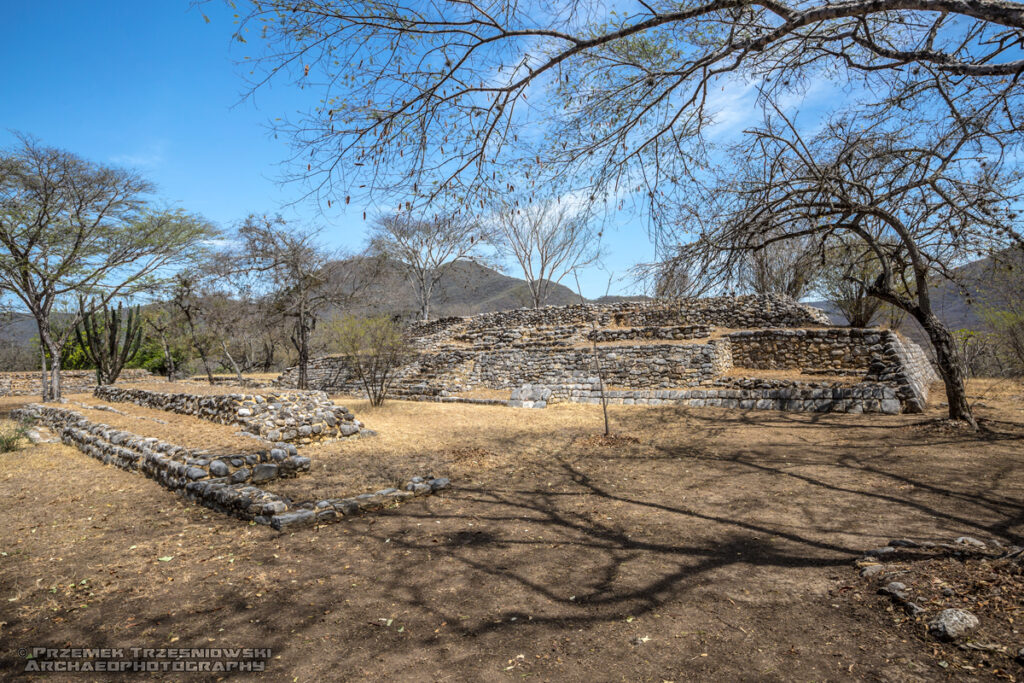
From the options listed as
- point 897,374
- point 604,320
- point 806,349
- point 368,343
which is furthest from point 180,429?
point 604,320

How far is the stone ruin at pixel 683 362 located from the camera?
11328 millimetres

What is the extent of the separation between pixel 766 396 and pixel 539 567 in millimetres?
10261

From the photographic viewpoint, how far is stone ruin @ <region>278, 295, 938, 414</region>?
37.2 ft

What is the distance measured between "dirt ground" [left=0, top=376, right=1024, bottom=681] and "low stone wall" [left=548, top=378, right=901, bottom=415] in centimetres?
315

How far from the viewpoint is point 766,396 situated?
11672 mm

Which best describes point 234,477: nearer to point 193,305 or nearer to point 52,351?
point 52,351

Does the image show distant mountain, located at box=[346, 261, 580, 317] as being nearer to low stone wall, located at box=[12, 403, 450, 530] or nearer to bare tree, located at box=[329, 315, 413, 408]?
bare tree, located at box=[329, 315, 413, 408]

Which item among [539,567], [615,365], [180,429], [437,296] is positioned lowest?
[539,567]

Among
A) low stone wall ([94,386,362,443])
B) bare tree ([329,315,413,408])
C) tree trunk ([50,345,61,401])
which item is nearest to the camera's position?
low stone wall ([94,386,362,443])

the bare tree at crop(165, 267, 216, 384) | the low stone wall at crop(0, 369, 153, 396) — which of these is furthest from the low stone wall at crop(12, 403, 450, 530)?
the low stone wall at crop(0, 369, 153, 396)

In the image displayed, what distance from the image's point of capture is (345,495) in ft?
17.9

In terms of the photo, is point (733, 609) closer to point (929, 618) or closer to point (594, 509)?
point (929, 618)

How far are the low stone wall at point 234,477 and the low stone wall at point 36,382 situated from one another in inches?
693

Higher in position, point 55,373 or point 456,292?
point 456,292
